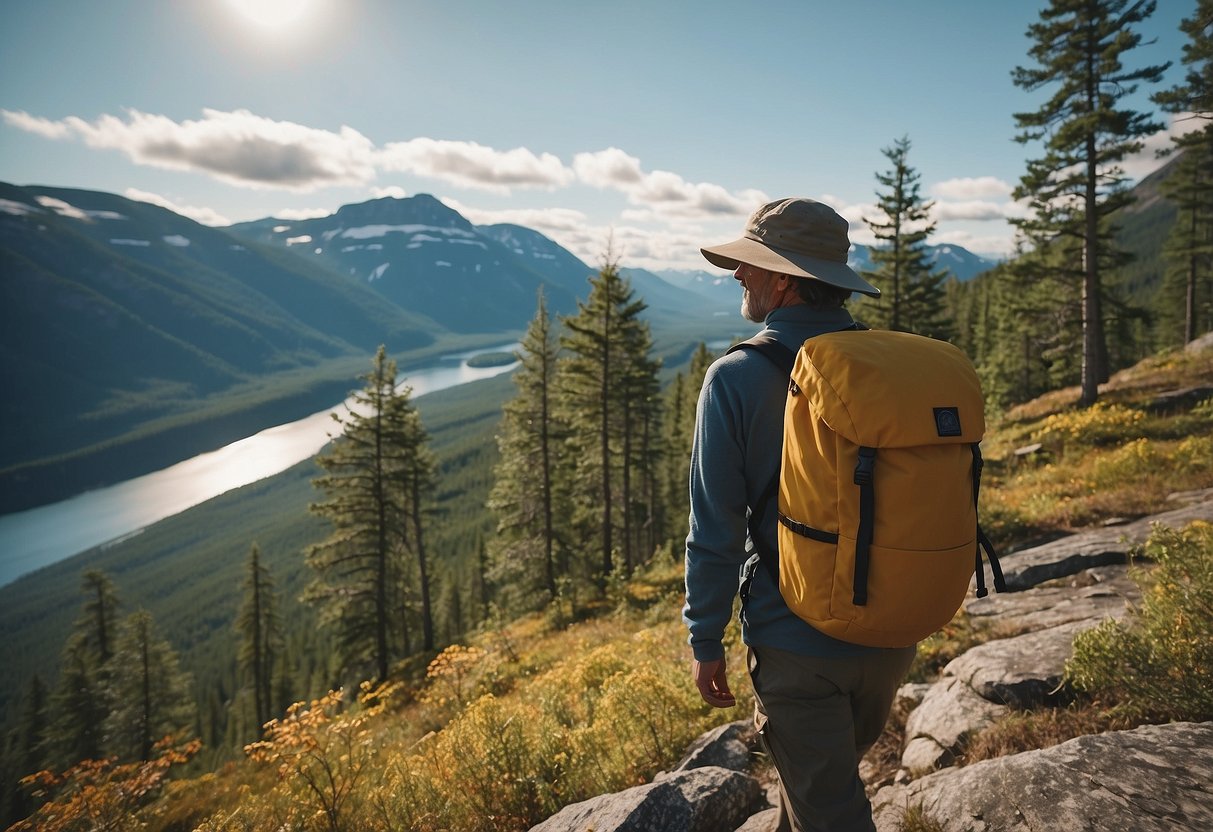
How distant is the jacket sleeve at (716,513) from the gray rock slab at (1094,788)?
66.7 inches

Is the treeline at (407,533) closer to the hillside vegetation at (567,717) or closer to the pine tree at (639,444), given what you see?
the pine tree at (639,444)

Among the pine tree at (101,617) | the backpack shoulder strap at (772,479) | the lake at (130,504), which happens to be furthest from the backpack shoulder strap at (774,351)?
the lake at (130,504)

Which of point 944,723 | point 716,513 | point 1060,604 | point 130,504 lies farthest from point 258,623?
point 130,504

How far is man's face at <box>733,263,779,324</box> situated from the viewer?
244cm

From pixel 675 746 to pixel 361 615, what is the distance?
861 inches

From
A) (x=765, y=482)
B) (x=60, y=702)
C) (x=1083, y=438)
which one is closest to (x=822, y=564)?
(x=765, y=482)

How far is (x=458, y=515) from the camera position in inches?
4237

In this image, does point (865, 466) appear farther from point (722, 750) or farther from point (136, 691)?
point (136, 691)

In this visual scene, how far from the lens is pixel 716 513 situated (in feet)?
7.30

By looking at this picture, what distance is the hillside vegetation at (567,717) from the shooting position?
442cm

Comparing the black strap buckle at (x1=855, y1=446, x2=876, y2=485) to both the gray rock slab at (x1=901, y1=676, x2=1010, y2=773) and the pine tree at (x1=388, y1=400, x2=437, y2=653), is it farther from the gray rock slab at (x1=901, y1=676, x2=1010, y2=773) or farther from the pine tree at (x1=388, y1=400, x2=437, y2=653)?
the pine tree at (x1=388, y1=400, x2=437, y2=653)

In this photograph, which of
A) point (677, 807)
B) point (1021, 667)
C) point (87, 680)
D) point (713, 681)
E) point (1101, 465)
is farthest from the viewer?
point (87, 680)

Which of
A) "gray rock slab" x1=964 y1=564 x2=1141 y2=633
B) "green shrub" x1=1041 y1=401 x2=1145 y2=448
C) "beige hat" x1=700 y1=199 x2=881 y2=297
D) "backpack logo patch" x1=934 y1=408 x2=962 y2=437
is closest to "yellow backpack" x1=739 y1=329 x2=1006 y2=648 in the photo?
"backpack logo patch" x1=934 y1=408 x2=962 y2=437

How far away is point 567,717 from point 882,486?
5.61m
